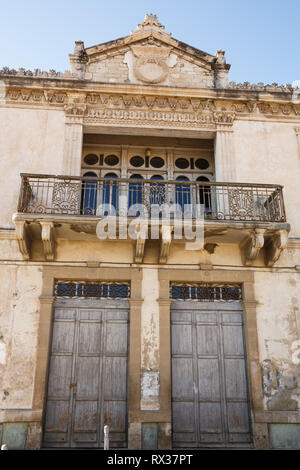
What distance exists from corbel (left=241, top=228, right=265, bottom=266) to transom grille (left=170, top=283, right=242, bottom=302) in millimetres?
617

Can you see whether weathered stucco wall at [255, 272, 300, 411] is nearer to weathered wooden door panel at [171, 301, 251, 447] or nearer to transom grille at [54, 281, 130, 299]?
weathered wooden door panel at [171, 301, 251, 447]

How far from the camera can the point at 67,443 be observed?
8180mm

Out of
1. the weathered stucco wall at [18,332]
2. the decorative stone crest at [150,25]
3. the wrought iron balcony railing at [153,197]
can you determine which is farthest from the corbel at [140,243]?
the decorative stone crest at [150,25]

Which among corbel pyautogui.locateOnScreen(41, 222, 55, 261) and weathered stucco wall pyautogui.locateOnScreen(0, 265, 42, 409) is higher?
corbel pyautogui.locateOnScreen(41, 222, 55, 261)

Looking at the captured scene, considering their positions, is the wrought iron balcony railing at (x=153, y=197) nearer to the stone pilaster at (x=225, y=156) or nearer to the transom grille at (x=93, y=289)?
the stone pilaster at (x=225, y=156)

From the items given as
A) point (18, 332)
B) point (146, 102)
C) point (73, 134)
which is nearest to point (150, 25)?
point (146, 102)

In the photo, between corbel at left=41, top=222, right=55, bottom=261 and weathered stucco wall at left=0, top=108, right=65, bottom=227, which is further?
weathered stucco wall at left=0, top=108, right=65, bottom=227

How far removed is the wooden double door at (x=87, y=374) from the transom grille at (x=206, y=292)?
1.16m

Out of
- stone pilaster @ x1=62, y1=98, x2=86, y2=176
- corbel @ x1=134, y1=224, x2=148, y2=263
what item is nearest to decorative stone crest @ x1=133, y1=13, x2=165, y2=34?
stone pilaster @ x1=62, y1=98, x2=86, y2=176

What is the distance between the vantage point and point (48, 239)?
860cm

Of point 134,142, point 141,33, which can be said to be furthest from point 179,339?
point 141,33

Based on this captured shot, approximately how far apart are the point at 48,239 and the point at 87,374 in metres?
2.77

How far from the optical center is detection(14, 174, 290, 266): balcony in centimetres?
862

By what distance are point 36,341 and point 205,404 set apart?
11.6ft
